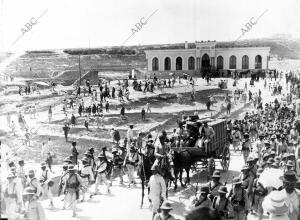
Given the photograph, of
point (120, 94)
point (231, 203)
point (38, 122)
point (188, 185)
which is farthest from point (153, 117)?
point (231, 203)

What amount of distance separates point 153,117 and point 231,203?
22512 mm

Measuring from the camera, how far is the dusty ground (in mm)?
10047

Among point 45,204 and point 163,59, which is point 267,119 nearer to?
point 45,204

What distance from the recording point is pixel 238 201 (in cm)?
747

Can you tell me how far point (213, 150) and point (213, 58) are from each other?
136ft

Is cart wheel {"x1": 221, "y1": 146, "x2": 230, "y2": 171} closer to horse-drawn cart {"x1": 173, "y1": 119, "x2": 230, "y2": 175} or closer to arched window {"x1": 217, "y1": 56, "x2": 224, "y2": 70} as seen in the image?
horse-drawn cart {"x1": 173, "y1": 119, "x2": 230, "y2": 175}

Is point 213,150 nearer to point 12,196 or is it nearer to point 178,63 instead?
point 12,196

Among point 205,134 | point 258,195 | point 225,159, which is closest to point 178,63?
point 225,159

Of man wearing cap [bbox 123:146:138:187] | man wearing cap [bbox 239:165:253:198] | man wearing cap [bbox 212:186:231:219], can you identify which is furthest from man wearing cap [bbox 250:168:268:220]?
man wearing cap [bbox 123:146:138:187]

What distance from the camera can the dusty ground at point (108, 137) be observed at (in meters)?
10.0

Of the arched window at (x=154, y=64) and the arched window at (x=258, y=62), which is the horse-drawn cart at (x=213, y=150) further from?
the arched window at (x=154, y=64)

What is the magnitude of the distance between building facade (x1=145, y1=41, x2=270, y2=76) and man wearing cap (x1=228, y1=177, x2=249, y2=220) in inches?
1748

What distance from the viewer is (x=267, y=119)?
23828 mm

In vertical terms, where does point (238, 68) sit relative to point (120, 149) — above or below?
above
